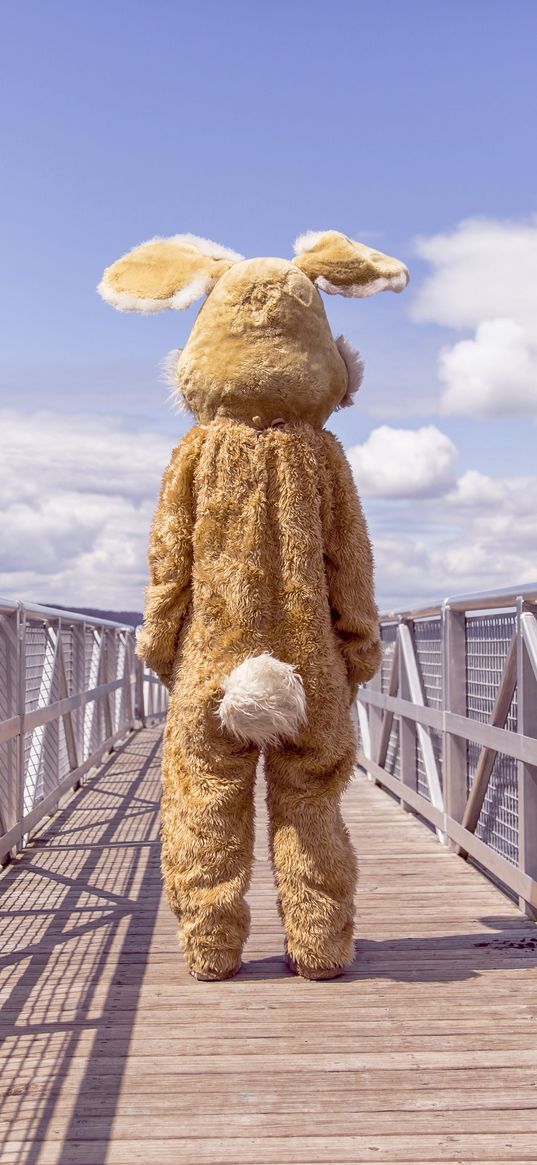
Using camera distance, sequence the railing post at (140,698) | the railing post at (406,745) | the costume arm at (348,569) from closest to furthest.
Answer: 1. the costume arm at (348,569)
2. the railing post at (406,745)
3. the railing post at (140,698)

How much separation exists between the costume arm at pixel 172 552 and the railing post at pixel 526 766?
4.18 feet

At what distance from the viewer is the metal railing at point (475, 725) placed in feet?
13.2

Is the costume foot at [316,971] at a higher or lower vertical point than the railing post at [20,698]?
lower

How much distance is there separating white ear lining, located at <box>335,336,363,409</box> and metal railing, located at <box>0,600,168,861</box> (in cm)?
214

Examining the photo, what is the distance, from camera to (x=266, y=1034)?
291 centimetres

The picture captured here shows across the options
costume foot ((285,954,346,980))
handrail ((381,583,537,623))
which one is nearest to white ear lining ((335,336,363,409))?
handrail ((381,583,537,623))

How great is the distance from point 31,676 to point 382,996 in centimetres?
303

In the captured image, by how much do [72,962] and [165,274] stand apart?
2.28 metres

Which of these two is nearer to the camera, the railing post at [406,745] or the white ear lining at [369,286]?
the white ear lining at [369,286]

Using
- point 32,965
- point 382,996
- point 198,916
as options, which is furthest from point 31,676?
point 382,996

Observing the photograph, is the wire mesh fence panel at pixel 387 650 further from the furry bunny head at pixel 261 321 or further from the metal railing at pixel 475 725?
the furry bunny head at pixel 261 321

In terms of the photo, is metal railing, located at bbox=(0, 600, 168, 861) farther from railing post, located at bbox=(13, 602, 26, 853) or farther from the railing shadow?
the railing shadow

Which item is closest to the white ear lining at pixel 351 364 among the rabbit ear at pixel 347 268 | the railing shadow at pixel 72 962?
the rabbit ear at pixel 347 268

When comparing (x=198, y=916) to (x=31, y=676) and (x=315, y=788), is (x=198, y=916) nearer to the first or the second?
(x=315, y=788)
